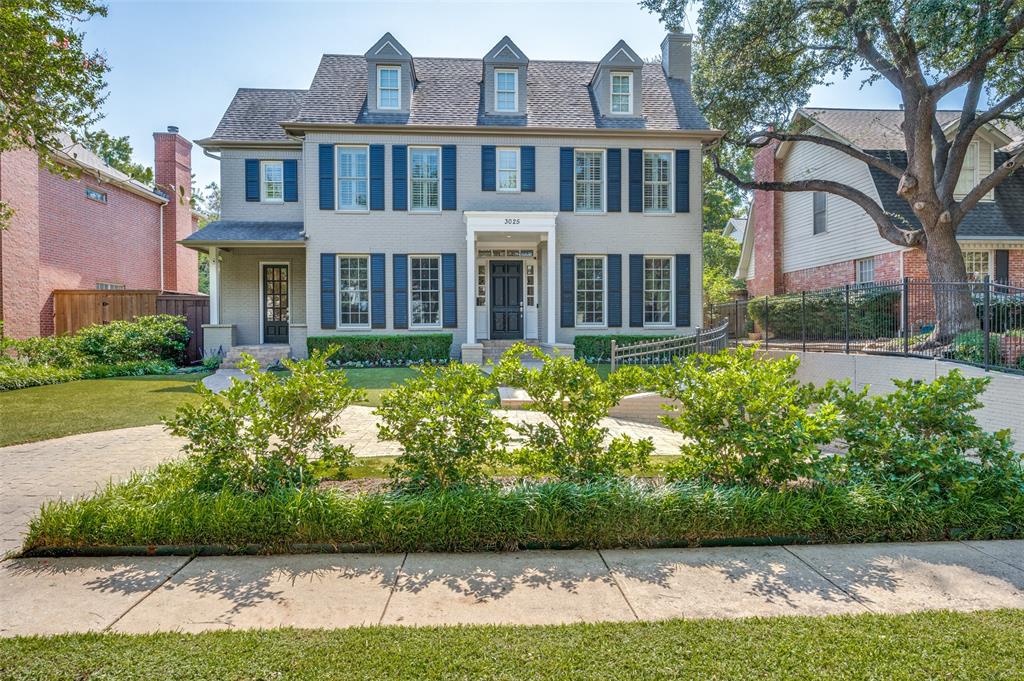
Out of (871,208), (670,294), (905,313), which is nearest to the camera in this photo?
(905,313)

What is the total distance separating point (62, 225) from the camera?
55.9ft

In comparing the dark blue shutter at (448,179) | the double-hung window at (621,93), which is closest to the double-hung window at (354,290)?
the dark blue shutter at (448,179)

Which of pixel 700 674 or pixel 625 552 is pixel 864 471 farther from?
pixel 700 674

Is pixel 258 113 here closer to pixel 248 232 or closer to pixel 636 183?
pixel 248 232

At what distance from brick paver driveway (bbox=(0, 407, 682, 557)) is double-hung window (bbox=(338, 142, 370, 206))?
8609 mm

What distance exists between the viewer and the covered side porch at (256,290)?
1511cm

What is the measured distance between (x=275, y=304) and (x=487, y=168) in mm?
7476

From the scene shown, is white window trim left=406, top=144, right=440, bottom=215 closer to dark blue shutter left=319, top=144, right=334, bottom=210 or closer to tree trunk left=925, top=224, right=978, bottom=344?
dark blue shutter left=319, top=144, right=334, bottom=210

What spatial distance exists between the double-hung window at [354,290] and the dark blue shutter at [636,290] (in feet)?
24.1

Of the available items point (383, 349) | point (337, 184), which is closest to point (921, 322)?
point (383, 349)

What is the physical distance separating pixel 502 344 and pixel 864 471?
1137 cm

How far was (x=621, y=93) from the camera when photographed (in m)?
15.9

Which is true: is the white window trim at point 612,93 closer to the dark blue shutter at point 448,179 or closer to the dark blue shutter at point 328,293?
the dark blue shutter at point 448,179

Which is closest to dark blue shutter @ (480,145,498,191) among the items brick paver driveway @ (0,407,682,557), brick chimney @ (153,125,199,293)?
brick paver driveway @ (0,407,682,557)
